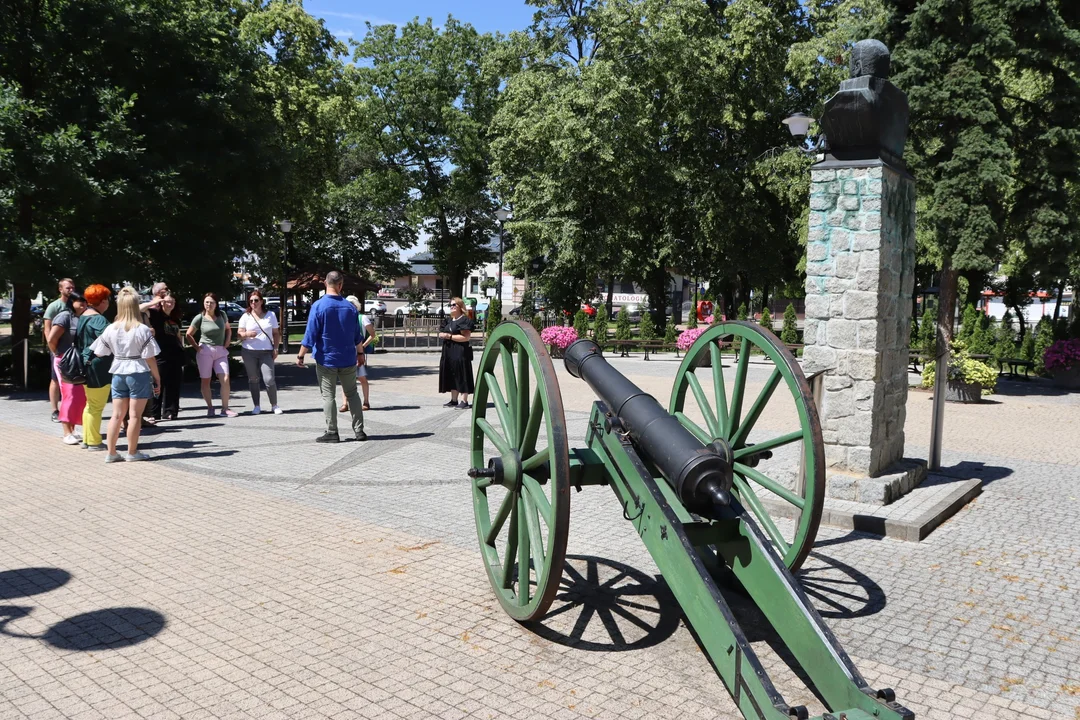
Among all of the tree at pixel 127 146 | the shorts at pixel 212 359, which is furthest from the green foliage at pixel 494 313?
the shorts at pixel 212 359

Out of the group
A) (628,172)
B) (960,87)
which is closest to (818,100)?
(628,172)

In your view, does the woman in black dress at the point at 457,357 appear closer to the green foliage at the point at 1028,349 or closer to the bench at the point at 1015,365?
the bench at the point at 1015,365

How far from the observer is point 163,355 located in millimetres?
11430

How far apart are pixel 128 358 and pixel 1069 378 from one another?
58.3 feet

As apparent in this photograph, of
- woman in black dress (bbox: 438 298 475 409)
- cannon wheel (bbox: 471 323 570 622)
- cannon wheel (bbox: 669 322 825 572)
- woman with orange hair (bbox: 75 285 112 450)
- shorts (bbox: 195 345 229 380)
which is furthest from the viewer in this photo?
woman in black dress (bbox: 438 298 475 409)

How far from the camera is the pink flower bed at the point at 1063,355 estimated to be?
1770 centimetres

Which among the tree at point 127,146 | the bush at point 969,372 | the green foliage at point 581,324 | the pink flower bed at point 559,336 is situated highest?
the tree at point 127,146

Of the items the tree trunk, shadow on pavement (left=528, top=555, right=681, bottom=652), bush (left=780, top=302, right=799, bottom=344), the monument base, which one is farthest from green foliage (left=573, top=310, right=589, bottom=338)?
shadow on pavement (left=528, top=555, right=681, bottom=652)

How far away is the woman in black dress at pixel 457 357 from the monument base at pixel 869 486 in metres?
6.65

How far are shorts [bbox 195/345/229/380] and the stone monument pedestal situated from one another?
26.0 feet

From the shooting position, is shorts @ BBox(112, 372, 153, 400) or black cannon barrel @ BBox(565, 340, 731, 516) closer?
black cannon barrel @ BBox(565, 340, 731, 516)

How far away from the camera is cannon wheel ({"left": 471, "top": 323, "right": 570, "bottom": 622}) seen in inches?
144

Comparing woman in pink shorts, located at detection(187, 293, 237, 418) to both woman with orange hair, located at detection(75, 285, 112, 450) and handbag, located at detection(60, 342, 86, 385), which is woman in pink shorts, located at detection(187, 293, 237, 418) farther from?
handbag, located at detection(60, 342, 86, 385)

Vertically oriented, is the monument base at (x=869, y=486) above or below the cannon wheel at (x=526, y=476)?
below
